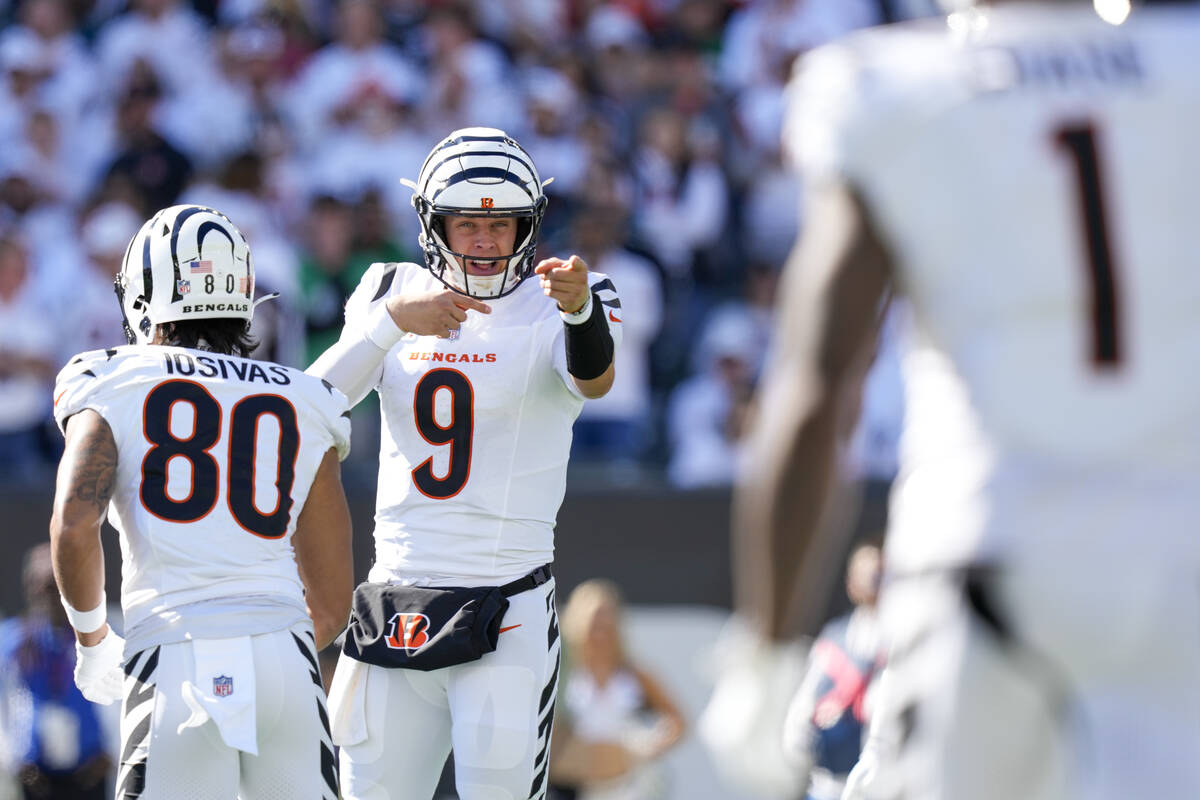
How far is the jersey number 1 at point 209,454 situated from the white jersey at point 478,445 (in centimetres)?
52

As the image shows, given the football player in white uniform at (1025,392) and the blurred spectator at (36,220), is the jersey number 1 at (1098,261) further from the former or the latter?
the blurred spectator at (36,220)

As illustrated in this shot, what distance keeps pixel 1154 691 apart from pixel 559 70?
9.60 m

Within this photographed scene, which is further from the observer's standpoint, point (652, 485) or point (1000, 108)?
point (652, 485)

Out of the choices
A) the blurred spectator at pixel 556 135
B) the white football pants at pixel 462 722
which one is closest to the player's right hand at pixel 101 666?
the white football pants at pixel 462 722

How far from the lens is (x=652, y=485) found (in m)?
9.38

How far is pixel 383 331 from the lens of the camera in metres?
5.04

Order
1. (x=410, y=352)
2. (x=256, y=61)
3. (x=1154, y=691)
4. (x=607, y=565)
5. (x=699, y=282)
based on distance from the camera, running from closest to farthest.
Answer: (x=1154, y=691) < (x=410, y=352) < (x=607, y=565) < (x=699, y=282) < (x=256, y=61)

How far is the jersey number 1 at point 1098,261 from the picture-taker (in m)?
2.55

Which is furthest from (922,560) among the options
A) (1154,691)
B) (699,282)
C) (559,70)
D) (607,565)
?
(559,70)

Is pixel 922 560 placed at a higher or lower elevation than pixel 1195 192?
lower

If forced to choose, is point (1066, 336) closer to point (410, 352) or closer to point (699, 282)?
point (410, 352)

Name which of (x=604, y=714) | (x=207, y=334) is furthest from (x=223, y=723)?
(x=604, y=714)

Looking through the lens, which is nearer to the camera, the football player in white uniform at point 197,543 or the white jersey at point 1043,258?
the white jersey at point 1043,258

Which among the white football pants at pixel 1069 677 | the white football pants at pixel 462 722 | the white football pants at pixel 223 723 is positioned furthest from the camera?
the white football pants at pixel 462 722
